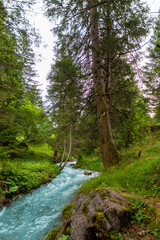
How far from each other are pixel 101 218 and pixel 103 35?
239 inches

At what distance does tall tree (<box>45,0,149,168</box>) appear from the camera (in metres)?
4.05

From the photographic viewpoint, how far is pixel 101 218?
74.7 inches

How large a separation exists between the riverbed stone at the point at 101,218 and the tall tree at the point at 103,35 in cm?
282

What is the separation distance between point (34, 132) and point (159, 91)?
402 inches

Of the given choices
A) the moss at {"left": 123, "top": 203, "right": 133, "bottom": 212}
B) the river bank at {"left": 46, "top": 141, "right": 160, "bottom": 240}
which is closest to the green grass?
the river bank at {"left": 46, "top": 141, "right": 160, "bottom": 240}

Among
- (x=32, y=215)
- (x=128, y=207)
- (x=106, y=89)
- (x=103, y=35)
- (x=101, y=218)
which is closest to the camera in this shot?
(x=101, y=218)

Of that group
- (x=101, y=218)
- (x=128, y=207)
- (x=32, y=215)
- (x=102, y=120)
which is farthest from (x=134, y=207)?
(x=32, y=215)

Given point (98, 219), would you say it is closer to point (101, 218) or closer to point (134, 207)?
point (101, 218)

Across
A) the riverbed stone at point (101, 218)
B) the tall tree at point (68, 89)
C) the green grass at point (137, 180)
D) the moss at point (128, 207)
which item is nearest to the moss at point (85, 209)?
the riverbed stone at point (101, 218)

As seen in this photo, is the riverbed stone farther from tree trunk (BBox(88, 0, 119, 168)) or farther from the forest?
tree trunk (BBox(88, 0, 119, 168))

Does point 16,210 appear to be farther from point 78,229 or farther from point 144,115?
point 144,115

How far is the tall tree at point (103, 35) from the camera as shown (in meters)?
4.05

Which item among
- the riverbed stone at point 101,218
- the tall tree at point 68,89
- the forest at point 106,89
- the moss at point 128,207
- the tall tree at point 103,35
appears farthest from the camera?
the tall tree at point 68,89

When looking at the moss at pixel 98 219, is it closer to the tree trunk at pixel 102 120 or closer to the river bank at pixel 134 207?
the river bank at pixel 134 207
